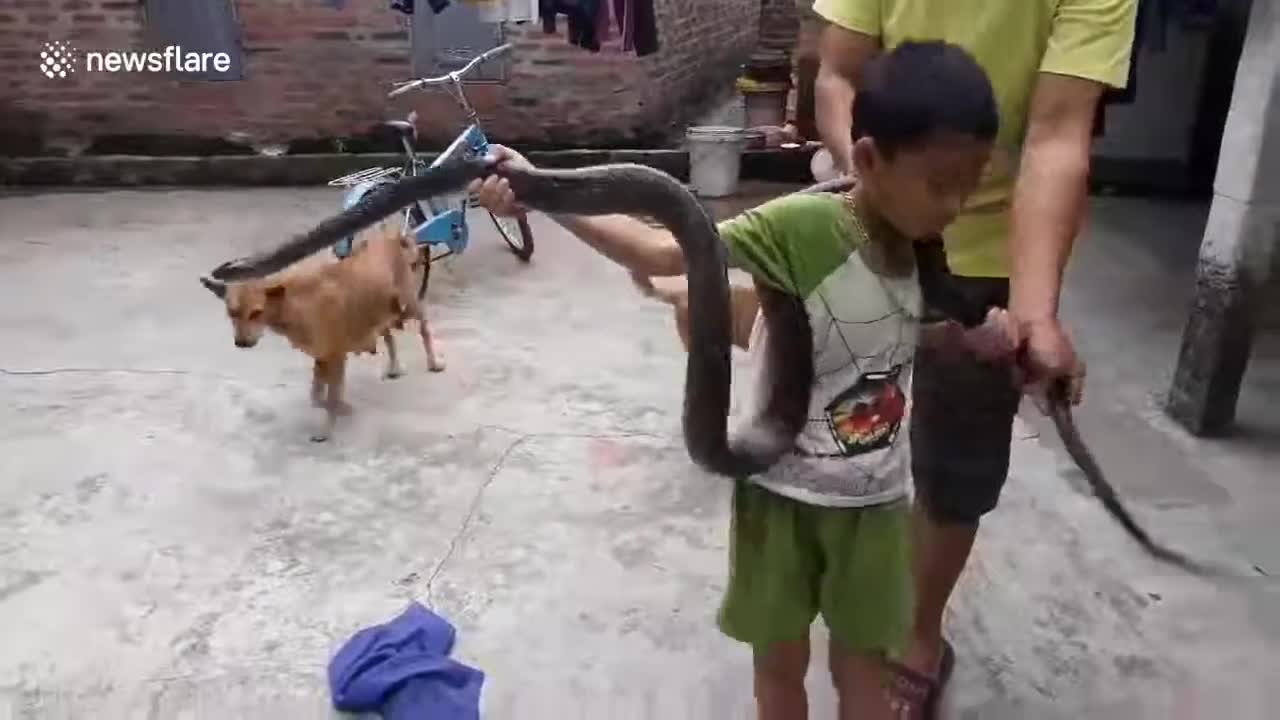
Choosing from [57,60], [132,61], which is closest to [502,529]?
[132,61]

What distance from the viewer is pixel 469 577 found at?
2496 millimetres

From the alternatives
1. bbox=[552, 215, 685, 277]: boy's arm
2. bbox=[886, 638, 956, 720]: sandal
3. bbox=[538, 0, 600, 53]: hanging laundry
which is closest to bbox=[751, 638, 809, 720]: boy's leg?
bbox=[886, 638, 956, 720]: sandal

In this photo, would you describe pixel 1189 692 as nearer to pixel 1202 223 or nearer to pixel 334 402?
pixel 334 402

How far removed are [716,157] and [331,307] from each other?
309 centimetres

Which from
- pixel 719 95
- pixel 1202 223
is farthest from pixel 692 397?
pixel 719 95

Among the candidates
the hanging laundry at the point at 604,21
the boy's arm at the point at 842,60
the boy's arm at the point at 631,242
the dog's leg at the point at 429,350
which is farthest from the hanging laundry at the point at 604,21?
the boy's arm at the point at 631,242

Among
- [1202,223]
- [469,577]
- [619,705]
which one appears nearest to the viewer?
[619,705]

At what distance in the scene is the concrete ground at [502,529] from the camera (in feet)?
7.06

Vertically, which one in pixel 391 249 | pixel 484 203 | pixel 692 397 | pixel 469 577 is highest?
pixel 484 203

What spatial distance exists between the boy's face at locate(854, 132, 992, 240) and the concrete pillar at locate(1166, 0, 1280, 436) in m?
2.21

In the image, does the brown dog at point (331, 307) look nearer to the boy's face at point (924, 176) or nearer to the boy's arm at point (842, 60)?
the boy's arm at point (842, 60)

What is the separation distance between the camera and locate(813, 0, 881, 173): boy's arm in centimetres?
154

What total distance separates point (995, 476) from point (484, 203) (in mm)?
979

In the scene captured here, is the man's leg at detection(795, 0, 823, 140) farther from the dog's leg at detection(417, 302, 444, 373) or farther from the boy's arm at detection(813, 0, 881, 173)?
the boy's arm at detection(813, 0, 881, 173)
